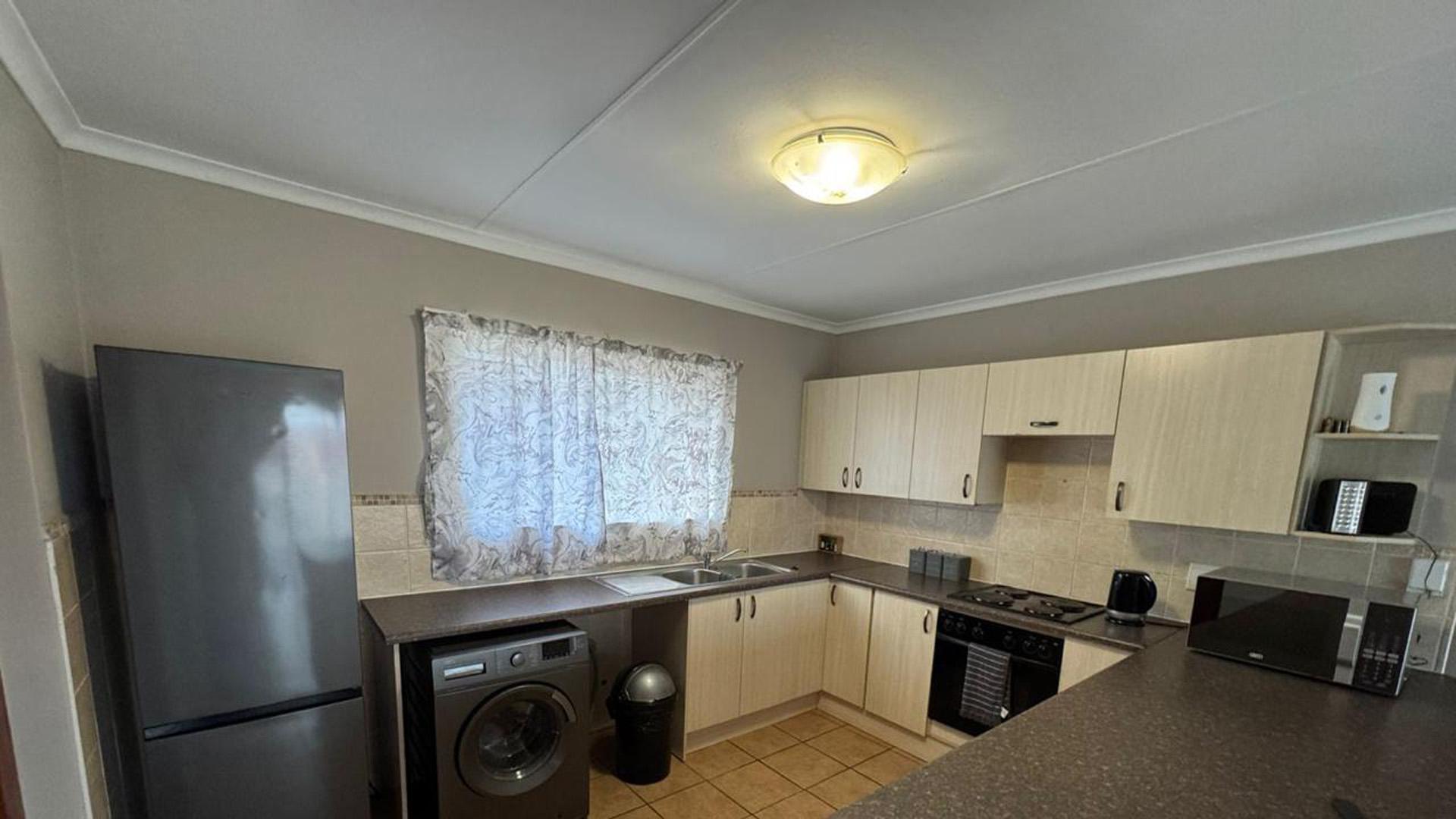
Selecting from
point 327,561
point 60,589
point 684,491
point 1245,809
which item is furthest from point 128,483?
point 1245,809

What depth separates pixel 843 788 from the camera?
2.36 m

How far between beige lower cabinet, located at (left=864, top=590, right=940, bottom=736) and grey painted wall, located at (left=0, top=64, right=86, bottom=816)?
111 inches

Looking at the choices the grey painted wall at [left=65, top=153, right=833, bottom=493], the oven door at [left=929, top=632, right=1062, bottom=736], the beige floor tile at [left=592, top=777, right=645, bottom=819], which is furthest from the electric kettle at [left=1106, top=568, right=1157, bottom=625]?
the grey painted wall at [left=65, top=153, right=833, bottom=493]

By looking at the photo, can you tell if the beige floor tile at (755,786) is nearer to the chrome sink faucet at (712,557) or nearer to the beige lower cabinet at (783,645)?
the beige lower cabinet at (783,645)

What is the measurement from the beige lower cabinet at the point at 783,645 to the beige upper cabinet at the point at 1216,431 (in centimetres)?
156

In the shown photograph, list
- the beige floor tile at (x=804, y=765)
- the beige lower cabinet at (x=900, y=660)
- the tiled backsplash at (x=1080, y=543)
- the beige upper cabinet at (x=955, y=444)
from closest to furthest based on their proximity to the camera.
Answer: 1. the tiled backsplash at (x=1080, y=543)
2. the beige floor tile at (x=804, y=765)
3. the beige lower cabinet at (x=900, y=660)
4. the beige upper cabinet at (x=955, y=444)

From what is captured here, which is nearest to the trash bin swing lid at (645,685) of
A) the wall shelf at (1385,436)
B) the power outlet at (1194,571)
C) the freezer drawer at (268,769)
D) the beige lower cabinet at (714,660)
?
the beige lower cabinet at (714,660)

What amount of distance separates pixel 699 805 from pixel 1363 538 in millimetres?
2626

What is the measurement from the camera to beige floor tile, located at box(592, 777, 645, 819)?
2.13 m

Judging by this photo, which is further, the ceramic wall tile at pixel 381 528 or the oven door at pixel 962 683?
the oven door at pixel 962 683

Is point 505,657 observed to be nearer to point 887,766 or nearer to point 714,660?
point 714,660

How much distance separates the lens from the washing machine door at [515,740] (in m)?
1.80

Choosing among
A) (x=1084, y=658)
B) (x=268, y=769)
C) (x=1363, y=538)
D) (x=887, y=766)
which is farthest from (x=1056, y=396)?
(x=268, y=769)

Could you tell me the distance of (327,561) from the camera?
158 centimetres
